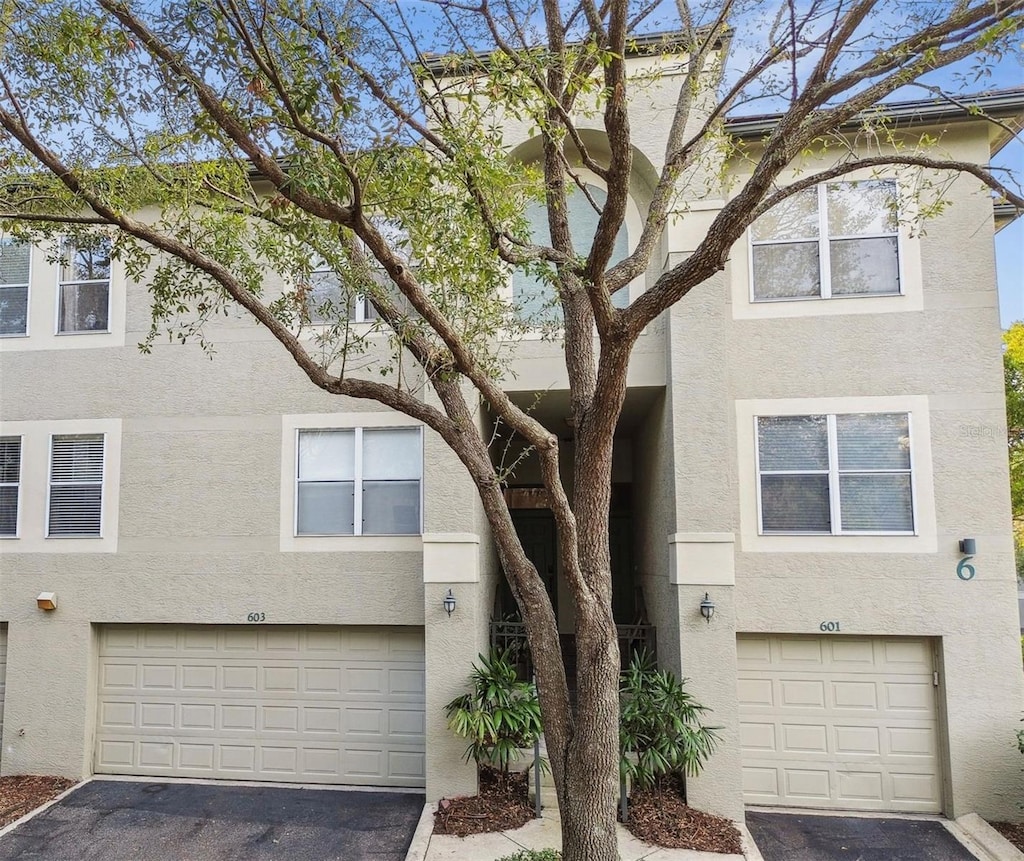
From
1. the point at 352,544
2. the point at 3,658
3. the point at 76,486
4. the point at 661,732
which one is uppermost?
the point at 76,486

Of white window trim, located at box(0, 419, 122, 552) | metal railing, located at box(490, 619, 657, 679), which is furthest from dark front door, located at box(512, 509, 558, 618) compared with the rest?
white window trim, located at box(0, 419, 122, 552)

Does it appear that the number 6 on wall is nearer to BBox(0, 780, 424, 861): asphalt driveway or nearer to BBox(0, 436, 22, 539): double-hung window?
BBox(0, 780, 424, 861): asphalt driveway

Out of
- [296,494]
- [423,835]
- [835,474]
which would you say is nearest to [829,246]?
[835,474]

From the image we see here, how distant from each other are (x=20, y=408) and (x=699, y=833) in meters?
9.50

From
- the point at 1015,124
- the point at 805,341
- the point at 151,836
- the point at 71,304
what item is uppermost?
the point at 1015,124

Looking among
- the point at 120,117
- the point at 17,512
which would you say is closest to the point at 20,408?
the point at 17,512

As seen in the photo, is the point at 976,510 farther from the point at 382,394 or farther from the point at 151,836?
the point at 151,836

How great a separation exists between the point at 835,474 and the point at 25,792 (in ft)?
33.0

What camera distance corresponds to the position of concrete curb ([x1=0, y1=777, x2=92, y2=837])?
22.7ft

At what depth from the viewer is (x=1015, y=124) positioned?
7.17 meters

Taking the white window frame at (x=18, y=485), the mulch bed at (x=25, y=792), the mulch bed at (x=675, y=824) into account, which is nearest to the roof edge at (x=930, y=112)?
the mulch bed at (x=675, y=824)

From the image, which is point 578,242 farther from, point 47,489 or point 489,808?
point 47,489

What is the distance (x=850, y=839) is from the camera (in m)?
6.62

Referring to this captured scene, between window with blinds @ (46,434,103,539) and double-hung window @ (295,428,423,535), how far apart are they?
2.68m
